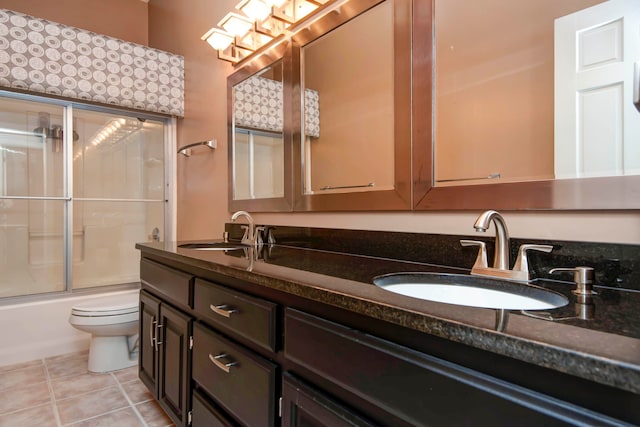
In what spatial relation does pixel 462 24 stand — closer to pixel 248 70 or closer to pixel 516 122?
pixel 516 122

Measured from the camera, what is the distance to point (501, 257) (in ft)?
3.04

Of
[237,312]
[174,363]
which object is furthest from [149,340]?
[237,312]

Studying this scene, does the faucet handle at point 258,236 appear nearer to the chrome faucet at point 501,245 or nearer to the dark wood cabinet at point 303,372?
the dark wood cabinet at point 303,372

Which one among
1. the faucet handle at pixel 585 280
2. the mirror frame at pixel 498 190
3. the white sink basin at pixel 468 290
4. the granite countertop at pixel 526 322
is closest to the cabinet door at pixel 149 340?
the granite countertop at pixel 526 322

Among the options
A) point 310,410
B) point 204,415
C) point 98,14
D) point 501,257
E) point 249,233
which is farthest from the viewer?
point 98,14

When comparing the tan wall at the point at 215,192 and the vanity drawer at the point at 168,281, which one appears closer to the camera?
the tan wall at the point at 215,192

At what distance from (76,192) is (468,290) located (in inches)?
134

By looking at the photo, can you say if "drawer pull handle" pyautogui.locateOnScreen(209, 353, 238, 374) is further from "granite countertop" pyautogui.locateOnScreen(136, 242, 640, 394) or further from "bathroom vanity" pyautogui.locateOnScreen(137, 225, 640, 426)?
"granite countertop" pyautogui.locateOnScreen(136, 242, 640, 394)

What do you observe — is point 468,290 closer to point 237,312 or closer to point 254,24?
point 237,312

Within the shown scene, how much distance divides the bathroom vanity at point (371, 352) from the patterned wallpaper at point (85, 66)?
6.11 ft

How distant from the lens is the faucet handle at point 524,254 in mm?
889

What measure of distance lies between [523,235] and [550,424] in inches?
25.0

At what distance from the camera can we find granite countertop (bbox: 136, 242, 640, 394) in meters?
0.41

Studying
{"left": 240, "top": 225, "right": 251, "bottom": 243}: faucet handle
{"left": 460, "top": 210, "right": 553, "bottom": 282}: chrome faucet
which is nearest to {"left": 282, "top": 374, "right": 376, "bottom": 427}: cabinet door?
{"left": 460, "top": 210, "right": 553, "bottom": 282}: chrome faucet
